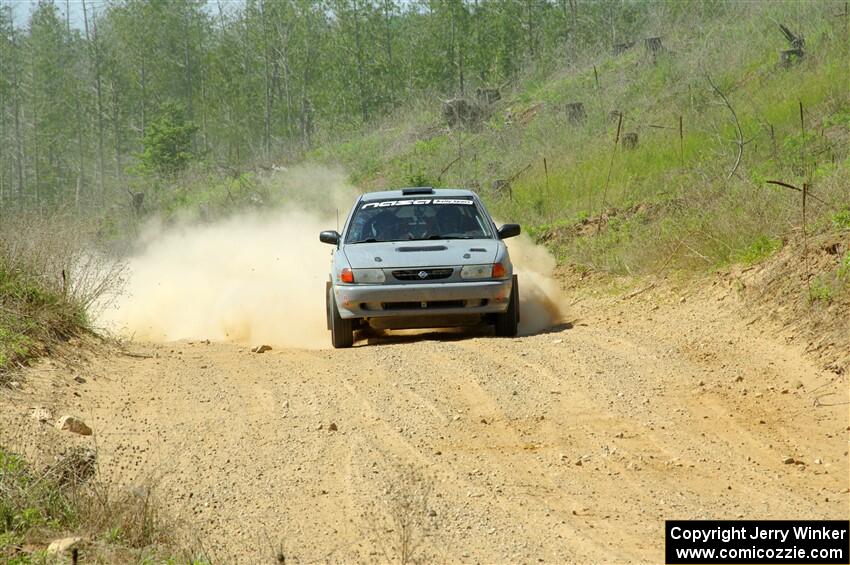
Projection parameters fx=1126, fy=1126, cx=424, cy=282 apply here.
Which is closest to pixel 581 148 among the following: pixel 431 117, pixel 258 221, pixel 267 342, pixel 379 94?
pixel 258 221

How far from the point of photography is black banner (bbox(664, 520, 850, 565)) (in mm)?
5488

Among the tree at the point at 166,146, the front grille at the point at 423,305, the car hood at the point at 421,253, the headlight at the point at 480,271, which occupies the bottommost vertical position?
the front grille at the point at 423,305

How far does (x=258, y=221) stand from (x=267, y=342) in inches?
472

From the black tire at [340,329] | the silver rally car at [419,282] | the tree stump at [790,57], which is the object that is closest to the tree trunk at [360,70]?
the tree stump at [790,57]

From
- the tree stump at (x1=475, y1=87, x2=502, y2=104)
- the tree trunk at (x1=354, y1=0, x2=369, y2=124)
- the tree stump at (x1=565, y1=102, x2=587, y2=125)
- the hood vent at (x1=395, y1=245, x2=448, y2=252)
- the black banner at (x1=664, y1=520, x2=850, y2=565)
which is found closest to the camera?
the black banner at (x1=664, y1=520, x2=850, y2=565)

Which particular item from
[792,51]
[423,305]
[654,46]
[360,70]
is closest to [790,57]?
[792,51]

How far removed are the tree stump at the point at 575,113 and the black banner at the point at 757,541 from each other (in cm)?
2117

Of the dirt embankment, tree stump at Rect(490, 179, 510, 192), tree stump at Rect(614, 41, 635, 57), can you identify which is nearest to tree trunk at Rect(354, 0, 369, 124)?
tree stump at Rect(614, 41, 635, 57)

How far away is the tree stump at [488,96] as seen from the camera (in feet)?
115

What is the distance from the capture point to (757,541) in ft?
A: 18.7

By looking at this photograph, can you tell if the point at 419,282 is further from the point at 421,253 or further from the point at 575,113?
the point at 575,113

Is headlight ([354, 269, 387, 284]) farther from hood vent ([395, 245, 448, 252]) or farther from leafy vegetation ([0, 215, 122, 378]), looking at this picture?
leafy vegetation ([0, 215, 122, 378])

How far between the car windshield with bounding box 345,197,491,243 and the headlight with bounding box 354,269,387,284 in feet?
3.27

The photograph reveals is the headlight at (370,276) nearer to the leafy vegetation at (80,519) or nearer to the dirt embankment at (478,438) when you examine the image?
the dirt embankment at (478,438)
